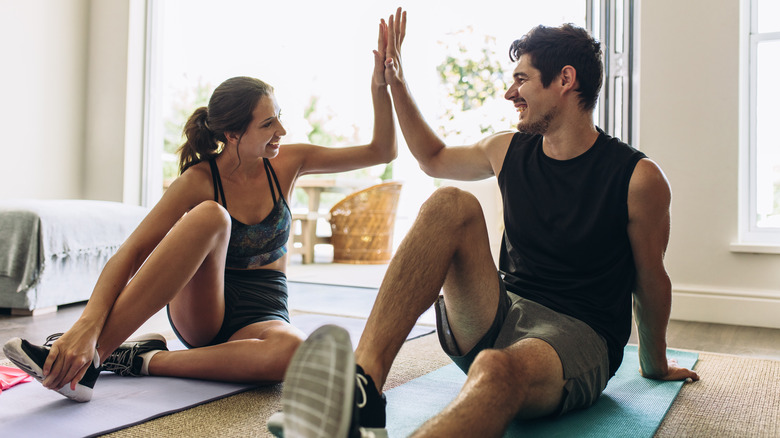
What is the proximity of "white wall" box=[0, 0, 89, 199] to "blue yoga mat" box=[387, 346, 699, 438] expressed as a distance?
3.86 metres

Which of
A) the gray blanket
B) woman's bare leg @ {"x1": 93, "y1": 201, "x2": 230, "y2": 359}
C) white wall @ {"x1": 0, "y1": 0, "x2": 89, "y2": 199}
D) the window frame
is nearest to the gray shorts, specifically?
woman's bare leg @ {"x1": 93, "y1": 201, "x2": 230, "y2": 359}

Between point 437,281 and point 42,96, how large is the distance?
4380mm

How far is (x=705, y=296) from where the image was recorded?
9.65 ft

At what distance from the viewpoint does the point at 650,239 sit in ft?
4.47

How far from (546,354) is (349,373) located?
54 centimetres

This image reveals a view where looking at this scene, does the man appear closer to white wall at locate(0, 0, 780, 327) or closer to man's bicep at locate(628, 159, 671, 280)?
man's bicep at locate(628, 159, 671, 280)

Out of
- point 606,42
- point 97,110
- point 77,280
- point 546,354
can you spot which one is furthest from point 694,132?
point 97,110

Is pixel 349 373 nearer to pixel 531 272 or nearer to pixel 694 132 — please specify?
pixel 531 272

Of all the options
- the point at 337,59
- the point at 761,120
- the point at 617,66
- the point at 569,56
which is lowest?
the point at 569,56

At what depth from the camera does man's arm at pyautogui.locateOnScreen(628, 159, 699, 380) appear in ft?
4.42

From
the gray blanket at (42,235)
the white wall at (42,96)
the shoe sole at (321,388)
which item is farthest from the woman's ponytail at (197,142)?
the white wall at (42,96)

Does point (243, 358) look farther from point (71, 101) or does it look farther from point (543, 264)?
point (71, 101)

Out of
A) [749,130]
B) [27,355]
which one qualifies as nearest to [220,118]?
[27,355]

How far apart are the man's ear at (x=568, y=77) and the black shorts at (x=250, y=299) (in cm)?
96
